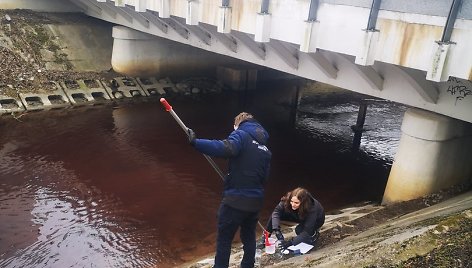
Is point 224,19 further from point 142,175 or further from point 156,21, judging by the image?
point 156,21

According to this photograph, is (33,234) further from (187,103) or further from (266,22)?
(187,103)

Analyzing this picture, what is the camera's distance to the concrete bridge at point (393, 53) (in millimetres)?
6629

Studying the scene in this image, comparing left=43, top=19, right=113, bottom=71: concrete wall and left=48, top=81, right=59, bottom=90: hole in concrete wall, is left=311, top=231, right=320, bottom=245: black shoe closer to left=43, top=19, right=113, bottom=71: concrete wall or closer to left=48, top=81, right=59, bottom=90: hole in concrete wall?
left=48, top=81, right=59, bottom=90: hole in concrete wall

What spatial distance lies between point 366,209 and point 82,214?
623 cm

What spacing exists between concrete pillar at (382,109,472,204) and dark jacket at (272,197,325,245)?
12.1ft

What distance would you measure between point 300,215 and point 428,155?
417 cm

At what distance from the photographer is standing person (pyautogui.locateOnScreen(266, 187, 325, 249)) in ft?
19.5

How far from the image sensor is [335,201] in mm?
10641

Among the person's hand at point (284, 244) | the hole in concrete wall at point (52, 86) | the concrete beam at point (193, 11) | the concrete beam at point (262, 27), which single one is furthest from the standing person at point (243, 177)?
the hole in concrete wall at point (52, 86)

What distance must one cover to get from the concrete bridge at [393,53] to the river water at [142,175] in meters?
2.45

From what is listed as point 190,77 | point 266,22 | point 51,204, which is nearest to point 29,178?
point 51,204

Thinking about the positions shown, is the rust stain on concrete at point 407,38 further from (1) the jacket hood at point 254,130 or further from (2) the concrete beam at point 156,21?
(2) the concrete beam at point 156,21

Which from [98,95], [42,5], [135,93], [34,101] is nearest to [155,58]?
[135,93]

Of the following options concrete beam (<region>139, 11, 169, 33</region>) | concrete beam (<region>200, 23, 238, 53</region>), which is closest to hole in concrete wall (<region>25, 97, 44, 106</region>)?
concrete beam (<region>139, 11, 169, 33</region>)
